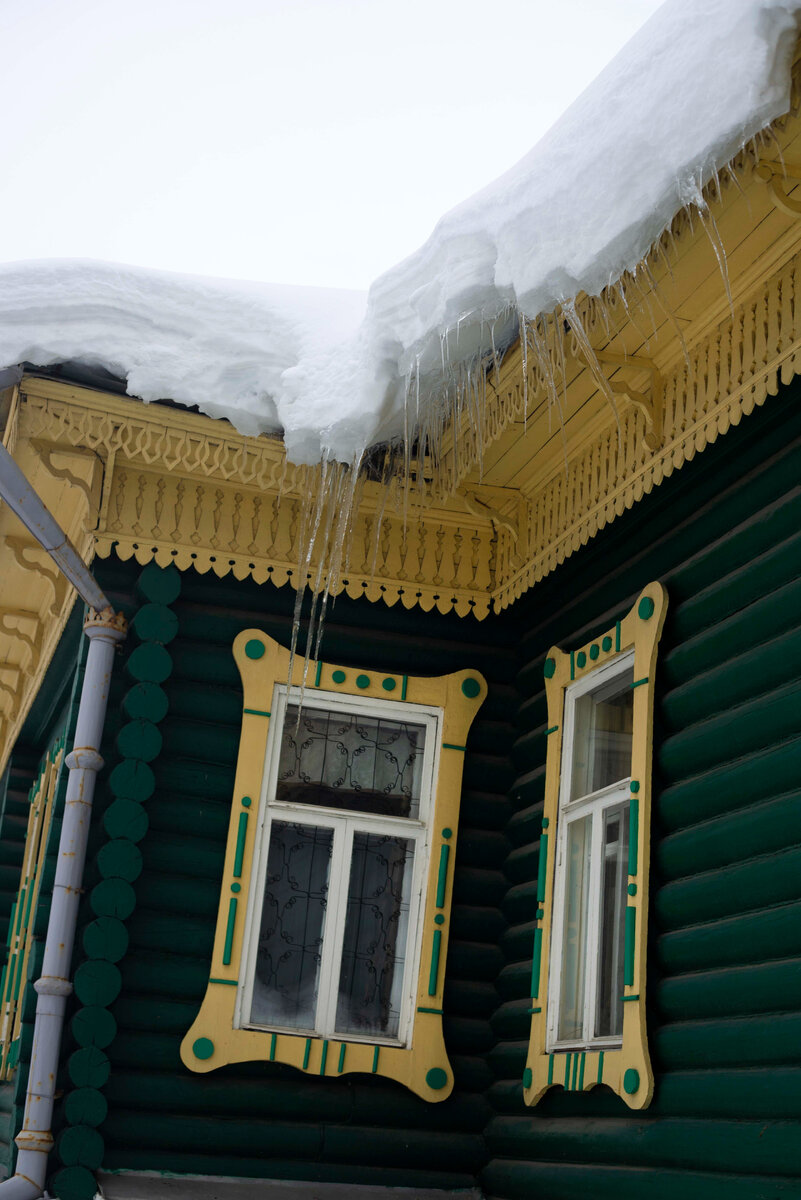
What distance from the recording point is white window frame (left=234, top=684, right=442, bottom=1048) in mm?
4914

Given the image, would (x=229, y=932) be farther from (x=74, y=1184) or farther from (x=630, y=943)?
(x=630, y=943)

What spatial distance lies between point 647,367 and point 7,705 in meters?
5.30

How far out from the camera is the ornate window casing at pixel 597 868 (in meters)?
3.91

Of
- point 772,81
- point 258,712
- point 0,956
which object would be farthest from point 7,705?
point 772,81

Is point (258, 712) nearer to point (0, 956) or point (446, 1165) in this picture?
point (446, 1165)

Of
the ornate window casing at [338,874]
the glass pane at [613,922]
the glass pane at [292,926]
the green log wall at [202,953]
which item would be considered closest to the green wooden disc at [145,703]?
the green log wall at [202,953]

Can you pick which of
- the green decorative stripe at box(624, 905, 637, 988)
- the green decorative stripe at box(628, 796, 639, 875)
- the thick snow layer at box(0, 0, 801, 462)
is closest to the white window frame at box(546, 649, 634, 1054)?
the green decorative stripe at box(628, 796, 639, 875)

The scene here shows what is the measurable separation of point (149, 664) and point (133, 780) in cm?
44

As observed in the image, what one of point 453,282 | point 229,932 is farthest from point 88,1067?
point 453,282

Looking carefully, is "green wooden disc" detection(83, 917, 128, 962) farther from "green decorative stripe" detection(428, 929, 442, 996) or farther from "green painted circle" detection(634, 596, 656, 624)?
"green painted circle" detection(634, 596, 656, 624)

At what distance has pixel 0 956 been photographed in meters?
7.81

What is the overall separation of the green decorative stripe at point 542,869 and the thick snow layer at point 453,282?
5.08ft

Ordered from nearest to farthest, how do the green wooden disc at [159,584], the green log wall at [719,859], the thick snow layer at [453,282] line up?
1. the thick snow layer at [453,282]
2. the green log wall at [719,859]
3. the green wooden disc at [159,584]

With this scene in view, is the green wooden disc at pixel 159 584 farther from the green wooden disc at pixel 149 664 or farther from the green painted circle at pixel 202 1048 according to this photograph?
the green painted circle at pixel 202 1048
